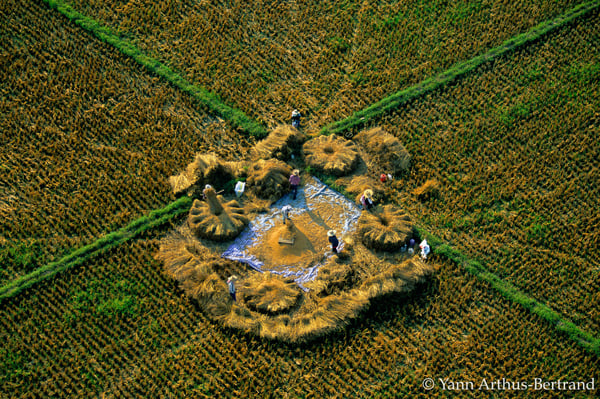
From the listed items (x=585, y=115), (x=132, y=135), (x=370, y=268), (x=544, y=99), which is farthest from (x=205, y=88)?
(x=585, y=115)

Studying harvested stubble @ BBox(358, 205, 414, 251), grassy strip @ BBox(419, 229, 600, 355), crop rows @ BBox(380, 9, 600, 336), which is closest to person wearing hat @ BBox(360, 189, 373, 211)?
harvested stubble @ BBox(358, 205, 414, 251)

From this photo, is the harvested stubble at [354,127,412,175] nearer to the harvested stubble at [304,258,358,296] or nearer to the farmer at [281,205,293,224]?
the farmer at [281,205,293,224]

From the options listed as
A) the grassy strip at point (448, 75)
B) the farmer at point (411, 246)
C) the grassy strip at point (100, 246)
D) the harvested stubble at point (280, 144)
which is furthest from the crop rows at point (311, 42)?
the farmer at point (411, 246)

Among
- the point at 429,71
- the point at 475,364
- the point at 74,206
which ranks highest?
the point at 429,71

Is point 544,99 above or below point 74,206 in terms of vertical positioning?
above

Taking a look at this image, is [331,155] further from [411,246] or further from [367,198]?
[411,246]

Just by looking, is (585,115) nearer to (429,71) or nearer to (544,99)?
(544,99)

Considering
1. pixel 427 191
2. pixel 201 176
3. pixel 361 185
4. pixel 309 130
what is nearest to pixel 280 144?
pixel 309 130
